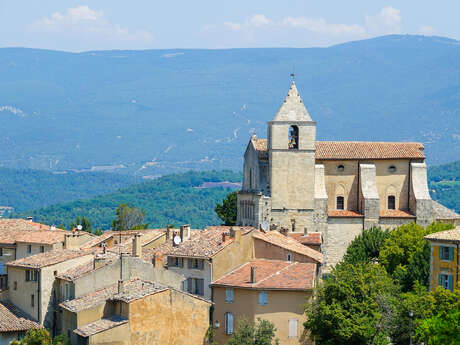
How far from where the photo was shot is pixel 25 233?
75.4 metres

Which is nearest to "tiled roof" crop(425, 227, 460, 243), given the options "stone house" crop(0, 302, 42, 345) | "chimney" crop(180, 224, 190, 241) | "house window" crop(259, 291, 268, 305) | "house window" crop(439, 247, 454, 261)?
"house window" crop(439, 247, 454, 261)

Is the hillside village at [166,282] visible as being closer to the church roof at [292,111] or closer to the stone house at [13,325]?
the stone house at [13,325]

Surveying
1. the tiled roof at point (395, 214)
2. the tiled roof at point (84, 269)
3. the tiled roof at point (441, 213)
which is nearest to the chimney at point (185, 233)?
the tiled roof at point (84, 269)

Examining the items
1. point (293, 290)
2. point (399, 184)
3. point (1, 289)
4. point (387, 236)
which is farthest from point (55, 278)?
point (399, 184)

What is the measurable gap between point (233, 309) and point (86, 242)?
23.7m

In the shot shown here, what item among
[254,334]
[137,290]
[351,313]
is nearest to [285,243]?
[351,313]

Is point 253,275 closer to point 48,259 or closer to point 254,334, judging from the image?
point 254,334

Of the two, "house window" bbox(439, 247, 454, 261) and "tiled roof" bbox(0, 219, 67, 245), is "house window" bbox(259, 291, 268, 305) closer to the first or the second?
"house window" bbox(439, 247, 454, 261)

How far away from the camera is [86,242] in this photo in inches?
2943

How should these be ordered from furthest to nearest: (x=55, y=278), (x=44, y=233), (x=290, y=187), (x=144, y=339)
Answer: (x=290, y=187) < (x=44, y=233) < (x=55, y=278) < (x=144, y=339)

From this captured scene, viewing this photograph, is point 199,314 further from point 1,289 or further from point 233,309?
point 1,289

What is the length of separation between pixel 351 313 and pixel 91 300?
39.5ft

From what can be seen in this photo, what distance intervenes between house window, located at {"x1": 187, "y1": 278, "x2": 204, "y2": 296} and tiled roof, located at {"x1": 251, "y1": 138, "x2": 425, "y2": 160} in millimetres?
30855

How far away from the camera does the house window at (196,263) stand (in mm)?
55594
